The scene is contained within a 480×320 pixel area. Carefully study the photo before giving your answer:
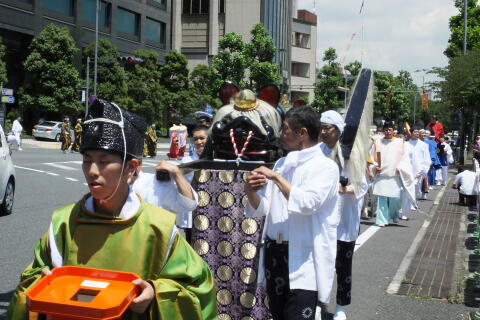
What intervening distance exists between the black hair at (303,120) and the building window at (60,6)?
145ft

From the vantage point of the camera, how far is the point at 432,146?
20625mm

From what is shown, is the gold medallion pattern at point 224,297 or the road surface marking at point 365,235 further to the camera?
the road surface marking at point 365,235

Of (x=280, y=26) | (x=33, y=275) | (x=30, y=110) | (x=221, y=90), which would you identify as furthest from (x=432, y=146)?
(x=280, y=26)

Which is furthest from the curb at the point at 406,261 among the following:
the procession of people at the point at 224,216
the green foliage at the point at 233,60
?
the green foliage at the point at 233,60

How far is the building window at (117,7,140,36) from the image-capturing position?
182 feet

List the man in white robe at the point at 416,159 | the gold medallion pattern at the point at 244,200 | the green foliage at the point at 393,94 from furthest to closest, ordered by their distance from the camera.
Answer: the green foliage at the point at 393,94 < the man in white robe at the point at 416,159 < the gold medallion pattern at the point at 244,200

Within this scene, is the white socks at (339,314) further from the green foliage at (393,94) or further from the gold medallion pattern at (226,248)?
the green foliage at (393,94)

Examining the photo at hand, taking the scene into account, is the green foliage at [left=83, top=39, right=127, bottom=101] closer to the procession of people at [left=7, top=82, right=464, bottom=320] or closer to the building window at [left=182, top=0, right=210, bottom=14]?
the building window at [left=182, top=0, right=210, bottom=14]

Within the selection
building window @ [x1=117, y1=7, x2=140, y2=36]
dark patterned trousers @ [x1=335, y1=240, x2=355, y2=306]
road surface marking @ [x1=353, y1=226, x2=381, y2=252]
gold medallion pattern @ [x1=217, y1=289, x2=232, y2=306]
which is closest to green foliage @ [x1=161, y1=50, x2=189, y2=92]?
building window @ [x1=117, y1=7, x2=140, y2=36]

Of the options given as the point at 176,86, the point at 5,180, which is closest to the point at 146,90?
the point at 176,86

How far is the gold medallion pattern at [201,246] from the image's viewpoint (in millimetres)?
4555

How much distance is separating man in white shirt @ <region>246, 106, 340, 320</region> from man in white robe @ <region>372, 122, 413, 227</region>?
884 cm

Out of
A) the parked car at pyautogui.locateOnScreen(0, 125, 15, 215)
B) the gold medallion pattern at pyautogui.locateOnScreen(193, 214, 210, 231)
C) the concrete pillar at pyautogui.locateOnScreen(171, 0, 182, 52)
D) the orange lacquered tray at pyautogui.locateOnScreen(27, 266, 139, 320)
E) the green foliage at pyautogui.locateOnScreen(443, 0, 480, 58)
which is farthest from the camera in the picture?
the concrete pillar at pyautogui.locateOnScreen(171, 0, 182, 52)

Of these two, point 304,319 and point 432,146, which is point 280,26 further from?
point 304,319
